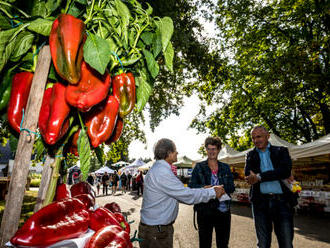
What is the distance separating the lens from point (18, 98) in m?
1.01

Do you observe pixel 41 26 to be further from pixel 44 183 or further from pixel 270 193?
pixel 270 193

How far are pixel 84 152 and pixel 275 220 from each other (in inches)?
105

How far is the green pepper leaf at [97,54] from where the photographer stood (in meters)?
0.85

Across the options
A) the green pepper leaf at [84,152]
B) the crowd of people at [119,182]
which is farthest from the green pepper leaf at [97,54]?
the crowd of people at [119,182]

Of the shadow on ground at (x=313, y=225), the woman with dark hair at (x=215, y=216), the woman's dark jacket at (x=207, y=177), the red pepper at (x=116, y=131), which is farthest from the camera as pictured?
the shadow on ground at (x=313, y=225)

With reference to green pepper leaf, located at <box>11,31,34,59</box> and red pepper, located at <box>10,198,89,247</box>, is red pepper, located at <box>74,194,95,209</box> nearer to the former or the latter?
red pepper, located at <box>10,198,89,247</box>

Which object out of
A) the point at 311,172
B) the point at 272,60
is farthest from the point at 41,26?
the point at 311,172

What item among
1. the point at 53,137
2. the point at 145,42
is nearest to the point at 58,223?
the point at 53,137

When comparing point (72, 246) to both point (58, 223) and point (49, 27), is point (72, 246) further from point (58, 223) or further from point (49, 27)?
point (49, 27)

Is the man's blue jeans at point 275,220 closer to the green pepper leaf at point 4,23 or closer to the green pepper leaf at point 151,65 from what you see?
the green pepper leaf at point 151,65

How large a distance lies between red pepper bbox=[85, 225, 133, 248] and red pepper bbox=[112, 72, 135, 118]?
635 mm

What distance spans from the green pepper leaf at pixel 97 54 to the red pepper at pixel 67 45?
4 centimetres

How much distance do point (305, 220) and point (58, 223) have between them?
8926mm

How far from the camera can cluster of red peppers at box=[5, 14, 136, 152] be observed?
0.88 m
